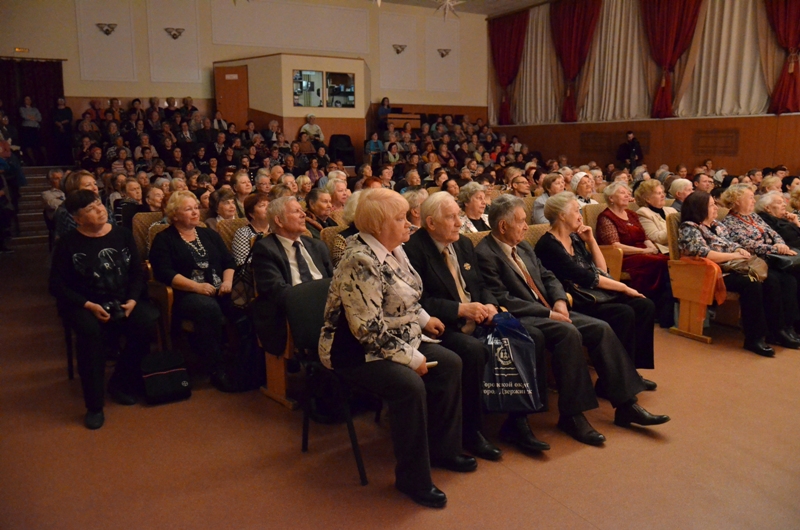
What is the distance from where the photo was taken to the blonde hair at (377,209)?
7.95ft

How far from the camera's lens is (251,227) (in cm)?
418

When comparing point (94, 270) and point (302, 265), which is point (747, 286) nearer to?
point (302, 265)

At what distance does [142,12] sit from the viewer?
477 inches

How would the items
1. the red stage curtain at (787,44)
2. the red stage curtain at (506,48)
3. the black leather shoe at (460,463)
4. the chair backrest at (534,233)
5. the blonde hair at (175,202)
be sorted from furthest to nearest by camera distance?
the red stage curtain at (506,48) < the red stage curtain at (787,44) < the chair backrest at (534,233) < the blonde hair at (175,202) < the black leather shoe at (460,463)

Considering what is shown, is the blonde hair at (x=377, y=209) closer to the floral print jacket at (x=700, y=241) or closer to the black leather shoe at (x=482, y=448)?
the black leather shoe at (x=482, y=448)

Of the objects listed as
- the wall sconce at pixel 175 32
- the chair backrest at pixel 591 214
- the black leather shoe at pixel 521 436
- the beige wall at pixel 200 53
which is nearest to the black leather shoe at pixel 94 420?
the black leather shoe at pixel 521 436

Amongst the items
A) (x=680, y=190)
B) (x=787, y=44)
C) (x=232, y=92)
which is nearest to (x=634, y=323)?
(x=680, y=190)

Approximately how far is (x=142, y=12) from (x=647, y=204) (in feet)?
35.5

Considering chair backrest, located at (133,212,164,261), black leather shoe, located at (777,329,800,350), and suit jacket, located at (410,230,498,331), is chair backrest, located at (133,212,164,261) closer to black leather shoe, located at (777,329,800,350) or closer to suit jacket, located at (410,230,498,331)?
suit jacket, located at (410,230,498,331)

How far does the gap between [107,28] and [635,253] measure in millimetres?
11039

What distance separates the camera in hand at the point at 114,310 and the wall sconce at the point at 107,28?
408 inches

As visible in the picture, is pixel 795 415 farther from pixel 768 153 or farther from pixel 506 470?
pixel 768 153

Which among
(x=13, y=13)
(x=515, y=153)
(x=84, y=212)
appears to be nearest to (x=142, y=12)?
(x=13, y=13)

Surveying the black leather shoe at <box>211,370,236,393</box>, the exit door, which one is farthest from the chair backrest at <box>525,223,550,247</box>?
the exit door
